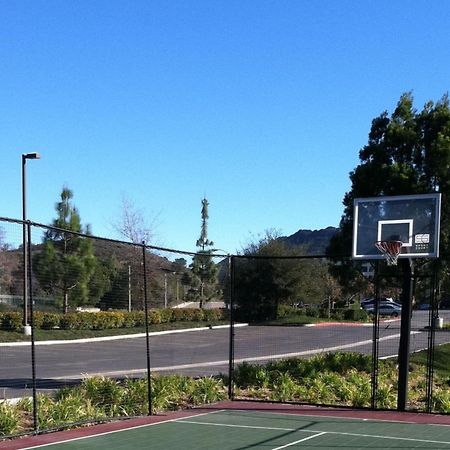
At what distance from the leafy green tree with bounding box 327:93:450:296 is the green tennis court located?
730 centimetres

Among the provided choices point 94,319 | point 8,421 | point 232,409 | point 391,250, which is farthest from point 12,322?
point 391,250

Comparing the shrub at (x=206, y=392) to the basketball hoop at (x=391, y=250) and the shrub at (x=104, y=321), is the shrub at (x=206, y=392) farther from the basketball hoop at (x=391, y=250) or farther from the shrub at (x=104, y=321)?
the shrub at (x=104, y=321)

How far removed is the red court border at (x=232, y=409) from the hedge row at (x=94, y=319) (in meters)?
6.76

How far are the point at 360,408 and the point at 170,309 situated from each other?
19857 millimetres

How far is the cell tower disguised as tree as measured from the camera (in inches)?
1203

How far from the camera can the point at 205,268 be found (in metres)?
34.4

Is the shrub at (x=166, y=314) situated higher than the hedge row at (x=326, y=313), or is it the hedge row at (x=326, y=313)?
the shrub at (x=166, y=314)

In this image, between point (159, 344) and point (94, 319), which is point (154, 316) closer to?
point (94, 319)

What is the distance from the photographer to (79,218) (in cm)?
3155

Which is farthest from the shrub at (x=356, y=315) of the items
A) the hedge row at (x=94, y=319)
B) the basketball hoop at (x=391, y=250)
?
the basketball hoop at (x=391, y=250)

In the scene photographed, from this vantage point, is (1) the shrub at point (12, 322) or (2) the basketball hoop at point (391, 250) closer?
(2) the basketball hoop at point (391, 250)

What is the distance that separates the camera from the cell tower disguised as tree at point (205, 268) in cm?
3057

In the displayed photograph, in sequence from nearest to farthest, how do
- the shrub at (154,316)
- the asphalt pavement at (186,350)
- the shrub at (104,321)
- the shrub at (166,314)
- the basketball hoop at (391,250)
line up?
the basketball hoop at (391,250)
the asphalt pavement at (186,350)
the shrub at (104,321)
the shrub at (154,316)
the shrub at (166,314)

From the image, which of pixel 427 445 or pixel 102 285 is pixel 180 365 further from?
pixel 427 445
